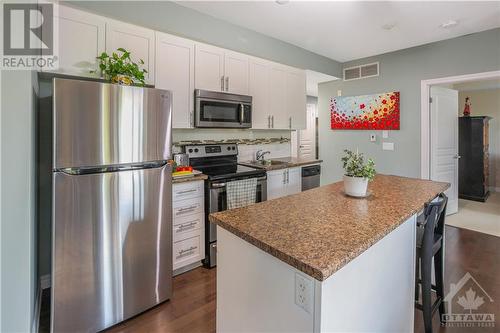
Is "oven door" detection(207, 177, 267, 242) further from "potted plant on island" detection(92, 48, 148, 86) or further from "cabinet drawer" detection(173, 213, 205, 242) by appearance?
"potted plant on island" detection(92, 48, 148, 86)

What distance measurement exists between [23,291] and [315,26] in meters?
3.52

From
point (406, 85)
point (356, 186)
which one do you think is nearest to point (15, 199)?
point (356, 186)

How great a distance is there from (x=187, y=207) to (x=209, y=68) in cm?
154

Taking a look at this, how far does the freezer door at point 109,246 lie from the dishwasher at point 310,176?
6.85ft

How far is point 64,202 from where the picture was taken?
5.49 feet

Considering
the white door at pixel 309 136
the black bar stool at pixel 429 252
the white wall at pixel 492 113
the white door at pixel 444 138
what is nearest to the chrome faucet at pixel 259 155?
the black bar stool at pixel 429 252

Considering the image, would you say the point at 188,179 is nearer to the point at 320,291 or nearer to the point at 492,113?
the point at 320,291

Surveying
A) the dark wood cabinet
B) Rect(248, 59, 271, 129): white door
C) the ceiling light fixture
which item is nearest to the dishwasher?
Rect(248, 59, 271, 129): white door

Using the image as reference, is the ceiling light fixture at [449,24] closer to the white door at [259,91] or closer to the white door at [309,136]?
the white door at [259,91]

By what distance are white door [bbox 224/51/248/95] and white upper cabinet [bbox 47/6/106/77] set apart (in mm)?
1317

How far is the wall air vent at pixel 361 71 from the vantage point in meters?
4.39

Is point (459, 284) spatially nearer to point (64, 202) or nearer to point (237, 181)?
point (237, 181)

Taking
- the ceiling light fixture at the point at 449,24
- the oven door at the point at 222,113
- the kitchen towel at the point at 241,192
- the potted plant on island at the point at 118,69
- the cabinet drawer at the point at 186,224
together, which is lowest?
the cabinet drawer at the point at 186,224

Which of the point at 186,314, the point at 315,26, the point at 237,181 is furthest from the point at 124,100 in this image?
the point at 315,26
